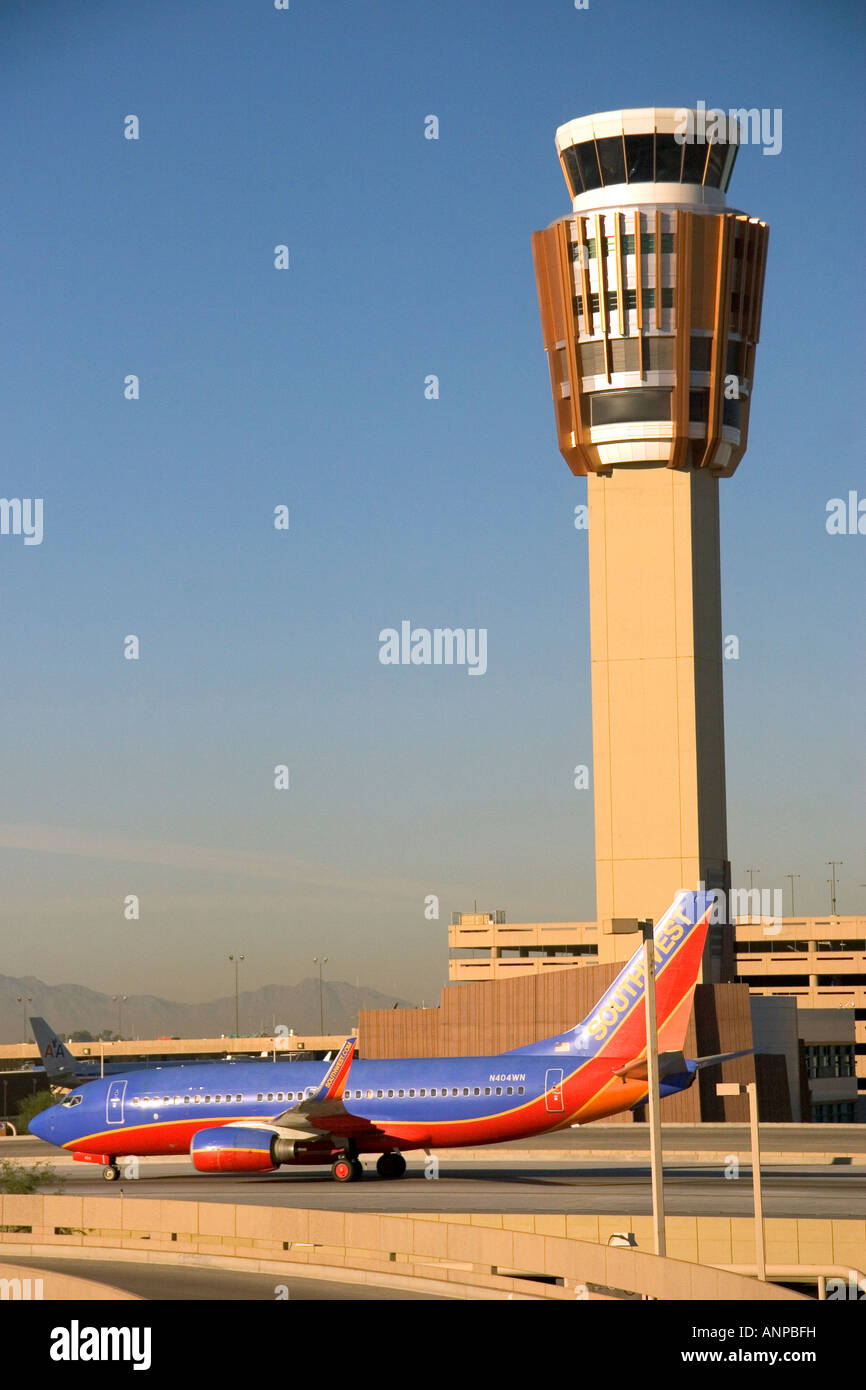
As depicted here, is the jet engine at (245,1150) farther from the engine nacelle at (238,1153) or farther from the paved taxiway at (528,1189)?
the paved taxiway at (528,1189)

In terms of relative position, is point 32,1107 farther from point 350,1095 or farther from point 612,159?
point 612,159

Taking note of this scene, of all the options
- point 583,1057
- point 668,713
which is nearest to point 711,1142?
point 583,1057

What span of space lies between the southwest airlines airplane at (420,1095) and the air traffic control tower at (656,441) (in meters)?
43.9

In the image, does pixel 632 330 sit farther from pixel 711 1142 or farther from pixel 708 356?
pixel 711 1142

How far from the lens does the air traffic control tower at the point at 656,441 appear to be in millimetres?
97375

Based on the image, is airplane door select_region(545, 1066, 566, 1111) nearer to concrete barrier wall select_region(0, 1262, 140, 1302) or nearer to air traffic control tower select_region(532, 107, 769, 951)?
concrete barrier wall select_region(0, 1262, 140, 1302)

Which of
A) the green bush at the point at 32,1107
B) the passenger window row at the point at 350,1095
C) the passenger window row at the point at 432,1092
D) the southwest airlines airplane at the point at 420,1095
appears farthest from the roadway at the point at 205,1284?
the green bush at the point at 32,1107

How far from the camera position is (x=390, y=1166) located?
53531 millimetres

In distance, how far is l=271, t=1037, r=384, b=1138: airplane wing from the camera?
5050 cm

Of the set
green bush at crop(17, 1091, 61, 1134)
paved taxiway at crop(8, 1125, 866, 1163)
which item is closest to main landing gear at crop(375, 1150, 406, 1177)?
paved taxiway at crop(8, 1125, 866, 1163)

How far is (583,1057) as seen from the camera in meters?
50.4

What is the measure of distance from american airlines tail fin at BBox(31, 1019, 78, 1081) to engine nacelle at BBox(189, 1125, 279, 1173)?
64.5 m

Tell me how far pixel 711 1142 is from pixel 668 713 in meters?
33.9
